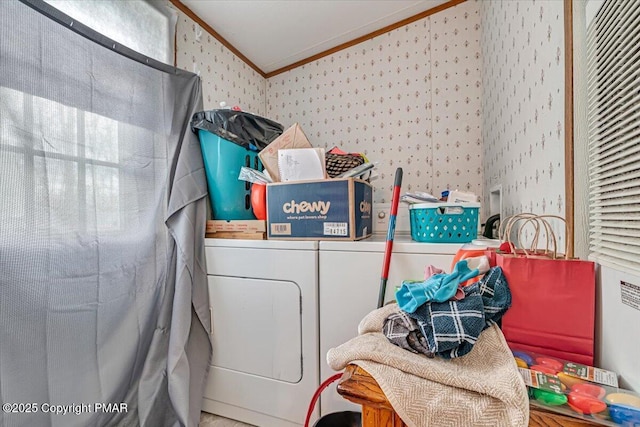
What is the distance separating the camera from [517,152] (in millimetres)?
1329

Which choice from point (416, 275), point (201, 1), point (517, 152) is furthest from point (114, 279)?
point (517, 152)

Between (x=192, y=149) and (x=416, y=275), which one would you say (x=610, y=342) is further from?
(x=192, y=149)

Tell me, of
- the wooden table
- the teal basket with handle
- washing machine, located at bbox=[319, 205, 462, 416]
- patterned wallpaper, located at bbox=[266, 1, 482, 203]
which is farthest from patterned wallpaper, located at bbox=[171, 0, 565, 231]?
the wooden table

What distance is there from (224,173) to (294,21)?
143 centimetres

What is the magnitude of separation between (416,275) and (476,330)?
55cm

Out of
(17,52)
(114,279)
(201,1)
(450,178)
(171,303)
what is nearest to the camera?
(17,52)

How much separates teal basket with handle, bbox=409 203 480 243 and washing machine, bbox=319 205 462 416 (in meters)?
0.07

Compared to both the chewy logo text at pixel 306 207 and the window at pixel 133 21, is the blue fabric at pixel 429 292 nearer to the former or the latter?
the chewy logo text at pixel 306 207

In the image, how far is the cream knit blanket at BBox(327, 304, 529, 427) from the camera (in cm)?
47

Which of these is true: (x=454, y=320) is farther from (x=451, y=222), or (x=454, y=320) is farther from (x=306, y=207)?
(x=306, y=207)

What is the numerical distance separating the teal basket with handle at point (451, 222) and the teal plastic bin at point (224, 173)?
1.03m

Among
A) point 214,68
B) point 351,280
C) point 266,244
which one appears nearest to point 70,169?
point 266,244

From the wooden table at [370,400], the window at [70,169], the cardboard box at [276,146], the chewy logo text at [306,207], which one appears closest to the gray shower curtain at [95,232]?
the window at [70,169]

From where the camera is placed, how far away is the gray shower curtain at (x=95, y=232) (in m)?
1.00
